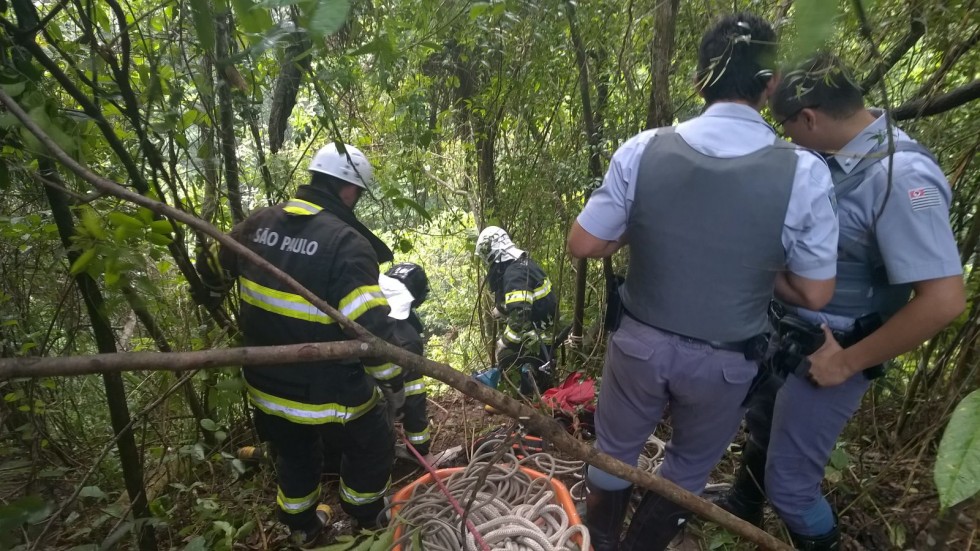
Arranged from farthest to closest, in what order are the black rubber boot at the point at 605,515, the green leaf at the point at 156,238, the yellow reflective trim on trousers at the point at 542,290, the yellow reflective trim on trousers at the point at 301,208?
the yellow reflective trim on trousers at the point at 542,290
the yellow reflective trim on trousers at the point at 301,208
the black rubber boot at the point at 605,515
the green leaf at the point at 156,238

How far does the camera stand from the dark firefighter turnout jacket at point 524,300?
3.09 m

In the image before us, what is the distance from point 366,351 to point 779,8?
1.87 metres

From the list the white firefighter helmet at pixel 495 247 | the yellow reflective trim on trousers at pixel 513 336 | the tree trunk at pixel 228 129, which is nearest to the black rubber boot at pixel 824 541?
the yellow reflective trim on trousers at pixel 513 336

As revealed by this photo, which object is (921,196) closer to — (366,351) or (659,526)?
(659,526)

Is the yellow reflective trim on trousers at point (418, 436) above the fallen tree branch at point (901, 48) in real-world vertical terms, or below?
below

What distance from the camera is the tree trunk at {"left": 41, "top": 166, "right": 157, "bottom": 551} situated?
1300 mm

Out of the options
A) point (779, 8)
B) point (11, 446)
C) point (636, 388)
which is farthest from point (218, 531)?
point (779, 8)

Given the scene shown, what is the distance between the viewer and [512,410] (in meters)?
0.84

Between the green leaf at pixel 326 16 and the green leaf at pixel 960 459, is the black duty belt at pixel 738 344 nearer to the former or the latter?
the green leaf at pixel 960 459

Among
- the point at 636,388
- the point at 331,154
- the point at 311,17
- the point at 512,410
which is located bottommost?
the point at 636,388

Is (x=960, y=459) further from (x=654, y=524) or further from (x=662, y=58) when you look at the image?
(x=662, y=58)

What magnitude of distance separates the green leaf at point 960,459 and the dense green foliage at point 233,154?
459mm

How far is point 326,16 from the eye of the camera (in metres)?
0.53

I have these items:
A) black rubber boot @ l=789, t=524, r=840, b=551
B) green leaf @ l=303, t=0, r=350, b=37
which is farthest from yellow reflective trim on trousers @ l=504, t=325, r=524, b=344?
green leaf @ l=303, t=0, r=350, b=37
